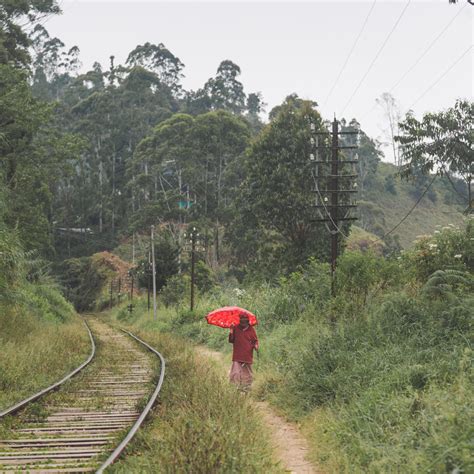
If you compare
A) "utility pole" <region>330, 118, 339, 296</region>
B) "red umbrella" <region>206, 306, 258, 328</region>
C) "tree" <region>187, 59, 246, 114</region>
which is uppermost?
"tree" <region>187, 59, 246, 114</region>

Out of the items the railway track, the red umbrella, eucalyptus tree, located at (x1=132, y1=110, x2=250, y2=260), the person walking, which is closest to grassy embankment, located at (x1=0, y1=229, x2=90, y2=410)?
the railway track

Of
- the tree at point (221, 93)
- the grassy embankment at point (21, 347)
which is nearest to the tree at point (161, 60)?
the tree at point (221, 93)

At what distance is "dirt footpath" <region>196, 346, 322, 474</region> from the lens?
8273 millimetres

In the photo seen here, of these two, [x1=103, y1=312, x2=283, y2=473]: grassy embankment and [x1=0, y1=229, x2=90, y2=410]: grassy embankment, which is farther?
[x1=0, y1=229, x2=90, y2=410]: grassy embankment

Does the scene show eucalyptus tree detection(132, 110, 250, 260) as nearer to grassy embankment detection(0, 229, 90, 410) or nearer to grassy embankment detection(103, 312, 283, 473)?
grassy embankment detection(0, 229, 90, 410)

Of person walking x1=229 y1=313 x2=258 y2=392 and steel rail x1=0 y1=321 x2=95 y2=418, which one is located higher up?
person walking x1=229 y1=313 x2=258 y2=392

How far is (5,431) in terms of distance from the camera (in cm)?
Result: 892

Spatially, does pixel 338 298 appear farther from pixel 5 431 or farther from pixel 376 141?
pixel 376 141

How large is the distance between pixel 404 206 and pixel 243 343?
3699 inches

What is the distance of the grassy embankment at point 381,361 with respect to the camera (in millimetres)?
6992

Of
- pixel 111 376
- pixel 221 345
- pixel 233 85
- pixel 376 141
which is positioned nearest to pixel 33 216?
pixel 221 345

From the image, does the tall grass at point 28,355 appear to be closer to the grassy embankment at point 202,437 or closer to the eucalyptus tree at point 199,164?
the grassy embankment at point 202,437

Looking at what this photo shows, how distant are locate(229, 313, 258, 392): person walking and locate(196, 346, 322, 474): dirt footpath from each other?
26.5 inches

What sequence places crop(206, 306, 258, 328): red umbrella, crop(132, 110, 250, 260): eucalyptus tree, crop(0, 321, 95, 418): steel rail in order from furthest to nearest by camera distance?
crop(132, 110, 250, 260): eucalyptus tree → crop(206, 306, 258, 328): red umbrella → crop(0, 321, 95, 418): steel rail
